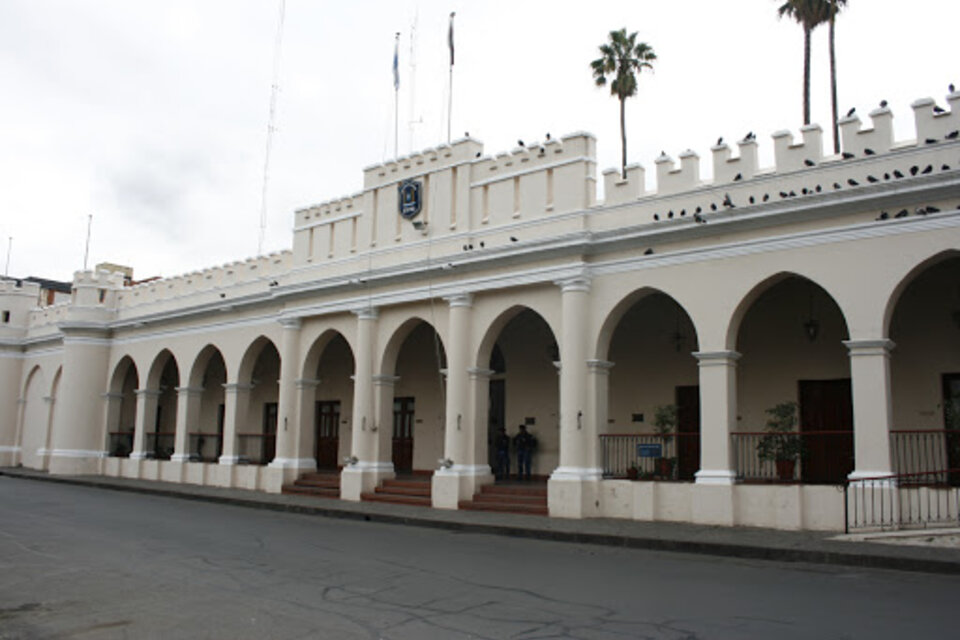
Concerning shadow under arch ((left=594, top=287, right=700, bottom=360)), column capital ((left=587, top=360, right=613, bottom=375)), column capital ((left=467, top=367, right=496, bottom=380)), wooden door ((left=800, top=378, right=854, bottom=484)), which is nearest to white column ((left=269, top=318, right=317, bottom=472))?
column capital ((left=467, top=367, right=496, bottom=380))

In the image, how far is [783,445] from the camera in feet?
46.5

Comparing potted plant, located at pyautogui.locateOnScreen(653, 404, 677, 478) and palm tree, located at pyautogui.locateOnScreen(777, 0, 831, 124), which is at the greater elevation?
palm tree, located at pyautogui.locateOnScreen(777, 0, 831, 124)

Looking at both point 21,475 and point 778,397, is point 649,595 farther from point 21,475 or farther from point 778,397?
point 21,475

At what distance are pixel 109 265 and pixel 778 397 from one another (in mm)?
38665

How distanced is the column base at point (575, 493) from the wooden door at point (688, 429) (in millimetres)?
2313

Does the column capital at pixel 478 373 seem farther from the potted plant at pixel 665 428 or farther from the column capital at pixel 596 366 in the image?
the potted plant at pixel 665 428

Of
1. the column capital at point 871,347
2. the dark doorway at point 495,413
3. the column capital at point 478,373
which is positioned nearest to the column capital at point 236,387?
the dark doorway at point 495,413

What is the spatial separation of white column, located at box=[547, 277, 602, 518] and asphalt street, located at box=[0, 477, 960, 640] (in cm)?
223

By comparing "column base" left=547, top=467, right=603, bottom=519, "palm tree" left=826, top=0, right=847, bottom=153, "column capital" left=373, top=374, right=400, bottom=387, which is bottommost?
"column base" left=547, top=467, right=603, bottom=519

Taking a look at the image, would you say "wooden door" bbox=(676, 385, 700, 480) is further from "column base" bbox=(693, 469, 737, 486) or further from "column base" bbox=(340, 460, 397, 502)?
"column base" bbox=(340, 460, 397, 502)

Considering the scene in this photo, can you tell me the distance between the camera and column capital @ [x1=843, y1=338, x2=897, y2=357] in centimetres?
1288

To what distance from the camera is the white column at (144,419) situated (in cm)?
2805

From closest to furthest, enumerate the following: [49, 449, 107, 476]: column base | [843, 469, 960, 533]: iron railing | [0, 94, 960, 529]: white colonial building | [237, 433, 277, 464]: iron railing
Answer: [843, 469, 960, 533]: iron railing
[0, 94, 960, 529]: white colonial building
[237, 433, 277, 464]: iron railing
[49, 449, 107, 476]: column base

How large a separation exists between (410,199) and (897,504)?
39.9 feet
